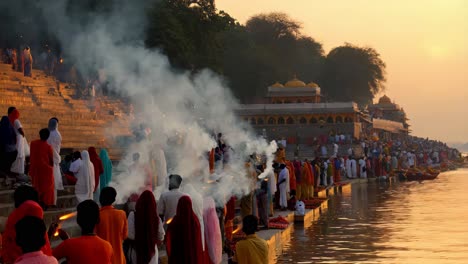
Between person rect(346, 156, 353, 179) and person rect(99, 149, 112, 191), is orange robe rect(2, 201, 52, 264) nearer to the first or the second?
person rect(99, 149, 112, 191)

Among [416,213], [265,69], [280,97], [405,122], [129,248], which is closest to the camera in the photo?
[129,248]

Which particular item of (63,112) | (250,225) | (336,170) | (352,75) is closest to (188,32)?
(336,170)

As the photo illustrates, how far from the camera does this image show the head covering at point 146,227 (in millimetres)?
9430

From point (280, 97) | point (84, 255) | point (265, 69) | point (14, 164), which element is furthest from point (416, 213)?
point (265, 69)

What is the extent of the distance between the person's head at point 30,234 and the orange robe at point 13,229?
2.02m

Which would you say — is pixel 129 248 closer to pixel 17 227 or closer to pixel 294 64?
pixel 17 227

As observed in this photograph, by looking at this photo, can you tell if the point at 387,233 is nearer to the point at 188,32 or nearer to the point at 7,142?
the point at 7,142

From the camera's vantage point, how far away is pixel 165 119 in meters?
28.1

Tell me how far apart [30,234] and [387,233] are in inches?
546

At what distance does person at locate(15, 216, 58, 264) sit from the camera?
5.66m

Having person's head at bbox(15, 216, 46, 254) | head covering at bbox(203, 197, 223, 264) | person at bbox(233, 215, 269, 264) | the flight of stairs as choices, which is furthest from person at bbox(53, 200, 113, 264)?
the flight of stairs

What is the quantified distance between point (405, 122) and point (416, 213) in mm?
90516

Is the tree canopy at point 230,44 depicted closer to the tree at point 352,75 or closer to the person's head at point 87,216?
the tree at point 352,75

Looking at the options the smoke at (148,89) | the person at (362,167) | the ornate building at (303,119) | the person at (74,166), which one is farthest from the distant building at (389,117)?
the person at (74,166)
